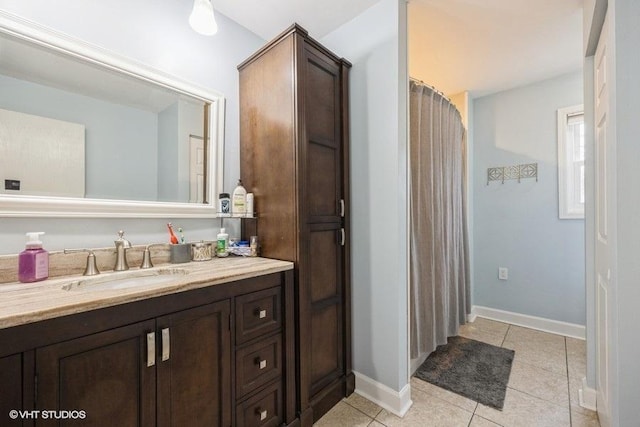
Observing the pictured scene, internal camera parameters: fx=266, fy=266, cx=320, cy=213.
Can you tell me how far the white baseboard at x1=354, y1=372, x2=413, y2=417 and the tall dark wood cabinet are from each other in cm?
8

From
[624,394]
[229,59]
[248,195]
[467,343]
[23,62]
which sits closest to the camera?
[624,394]

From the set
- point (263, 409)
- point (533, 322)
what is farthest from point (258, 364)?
point (533, 322)

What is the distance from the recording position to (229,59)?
5.68ft

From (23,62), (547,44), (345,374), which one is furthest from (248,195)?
(547,44)

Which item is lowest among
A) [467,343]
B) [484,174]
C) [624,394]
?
[467,343]

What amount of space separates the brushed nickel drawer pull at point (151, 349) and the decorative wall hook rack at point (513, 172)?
10.5ft

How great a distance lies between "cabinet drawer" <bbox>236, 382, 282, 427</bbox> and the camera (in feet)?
3.73

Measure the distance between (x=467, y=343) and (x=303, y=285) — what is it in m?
1.80

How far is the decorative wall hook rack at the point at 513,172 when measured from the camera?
104 inches

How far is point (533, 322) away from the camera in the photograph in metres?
2.61

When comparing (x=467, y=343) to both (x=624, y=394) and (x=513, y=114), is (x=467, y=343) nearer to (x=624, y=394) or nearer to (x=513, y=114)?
(x=624, y=394)

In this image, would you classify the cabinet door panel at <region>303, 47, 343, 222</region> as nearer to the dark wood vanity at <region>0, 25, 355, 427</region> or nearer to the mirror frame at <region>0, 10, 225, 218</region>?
the dark wood vanity at <region>0, 25, 355, 427</region>

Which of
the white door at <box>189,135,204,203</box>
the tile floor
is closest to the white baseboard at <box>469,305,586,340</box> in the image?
the tile floor

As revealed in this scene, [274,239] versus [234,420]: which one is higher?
[274,239]
